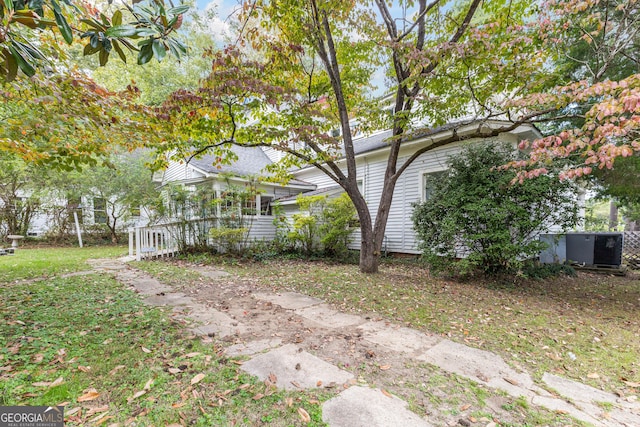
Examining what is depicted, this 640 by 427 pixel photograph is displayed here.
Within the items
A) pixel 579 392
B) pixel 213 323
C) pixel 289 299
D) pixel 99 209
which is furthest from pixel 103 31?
pixel 99 209

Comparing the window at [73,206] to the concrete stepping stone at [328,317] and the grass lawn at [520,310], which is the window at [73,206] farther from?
the concrete stepping stone at [328,317]

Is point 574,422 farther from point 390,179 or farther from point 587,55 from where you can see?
point 587,55

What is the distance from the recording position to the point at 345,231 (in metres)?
8.89

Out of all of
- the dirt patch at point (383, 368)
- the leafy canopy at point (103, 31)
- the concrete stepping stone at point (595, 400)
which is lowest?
the concrete stepping stone at point (595, 400)

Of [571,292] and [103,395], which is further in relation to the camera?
[571,292]

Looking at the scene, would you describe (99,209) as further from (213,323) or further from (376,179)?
(213,323)

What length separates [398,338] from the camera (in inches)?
123

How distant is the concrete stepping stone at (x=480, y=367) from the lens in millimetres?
2279

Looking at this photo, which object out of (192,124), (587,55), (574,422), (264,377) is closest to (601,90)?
(574,422)

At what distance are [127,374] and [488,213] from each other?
19.3 ft

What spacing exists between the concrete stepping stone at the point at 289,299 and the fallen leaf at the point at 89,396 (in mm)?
2390

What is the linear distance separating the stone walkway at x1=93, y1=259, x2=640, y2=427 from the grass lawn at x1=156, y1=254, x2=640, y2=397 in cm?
26

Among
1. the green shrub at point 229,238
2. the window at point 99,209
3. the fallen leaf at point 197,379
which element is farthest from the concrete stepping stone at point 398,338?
the window at point 99,209

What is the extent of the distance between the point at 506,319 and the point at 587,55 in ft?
23.7
